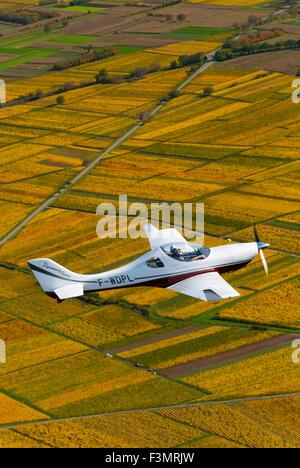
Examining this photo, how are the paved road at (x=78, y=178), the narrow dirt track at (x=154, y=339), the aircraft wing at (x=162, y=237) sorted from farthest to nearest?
the paved road at (x=78, y=178)
the narrow dirt track at (x=154, y=339)
the aircraft wing at (x=162, y=237)

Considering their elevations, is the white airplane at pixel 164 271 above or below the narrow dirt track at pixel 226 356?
above

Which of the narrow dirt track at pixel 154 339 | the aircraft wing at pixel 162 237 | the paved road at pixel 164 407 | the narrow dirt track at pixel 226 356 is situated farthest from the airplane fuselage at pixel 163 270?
the paved road at pixel 164 407

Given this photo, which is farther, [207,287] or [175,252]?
[175,252]

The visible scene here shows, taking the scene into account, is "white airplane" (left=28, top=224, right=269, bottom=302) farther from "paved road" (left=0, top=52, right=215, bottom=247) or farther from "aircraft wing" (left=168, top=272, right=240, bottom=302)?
"paved road" (left=0, top=52, right=215, bottom=247)

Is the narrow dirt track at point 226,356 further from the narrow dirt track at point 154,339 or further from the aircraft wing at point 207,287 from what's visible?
the aircraft wing at point 207,287

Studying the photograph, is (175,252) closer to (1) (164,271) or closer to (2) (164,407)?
(1) (164,271)

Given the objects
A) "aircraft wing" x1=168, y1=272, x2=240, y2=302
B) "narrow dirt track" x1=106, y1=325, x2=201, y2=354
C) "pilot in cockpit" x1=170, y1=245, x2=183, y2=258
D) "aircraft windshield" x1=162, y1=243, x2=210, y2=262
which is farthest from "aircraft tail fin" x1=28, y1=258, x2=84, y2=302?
"narrow dirt track" x1=106, y1=325, x2=201, y2=354

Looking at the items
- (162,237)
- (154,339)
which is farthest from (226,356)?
(162,237)
